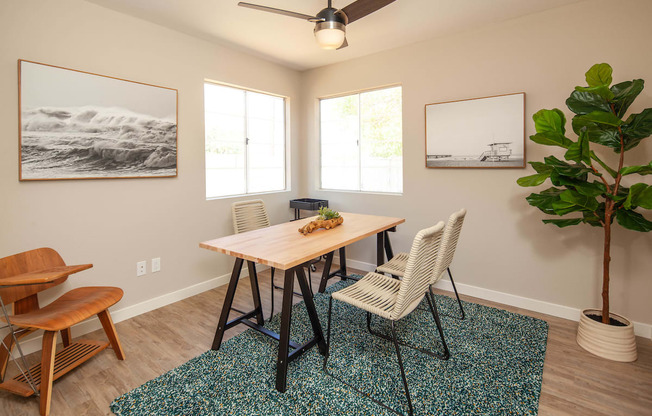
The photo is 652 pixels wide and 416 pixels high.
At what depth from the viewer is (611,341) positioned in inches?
88.3

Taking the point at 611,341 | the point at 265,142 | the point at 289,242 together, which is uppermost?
the point at 265,142

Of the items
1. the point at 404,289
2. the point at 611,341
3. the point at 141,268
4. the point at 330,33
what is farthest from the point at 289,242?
the point at 611,341

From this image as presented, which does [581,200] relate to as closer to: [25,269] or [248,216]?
[248,216]

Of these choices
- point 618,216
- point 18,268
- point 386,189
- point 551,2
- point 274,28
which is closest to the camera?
point 18,268

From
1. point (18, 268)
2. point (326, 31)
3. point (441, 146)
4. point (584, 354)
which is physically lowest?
point (584, 354)

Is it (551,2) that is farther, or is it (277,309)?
(277,309)

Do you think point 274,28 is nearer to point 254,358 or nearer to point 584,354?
point 254,358

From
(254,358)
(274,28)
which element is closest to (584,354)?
(254,358)

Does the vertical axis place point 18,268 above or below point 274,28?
below

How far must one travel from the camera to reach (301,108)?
14.9 feet

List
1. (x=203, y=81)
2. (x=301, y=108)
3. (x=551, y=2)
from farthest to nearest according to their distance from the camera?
(x=301, y=108), (x=203, y=81), (x=551, y=2)

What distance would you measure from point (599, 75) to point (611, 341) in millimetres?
1731

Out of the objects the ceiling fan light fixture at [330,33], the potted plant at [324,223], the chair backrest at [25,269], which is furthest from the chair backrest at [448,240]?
the chair backrest at [25,269]

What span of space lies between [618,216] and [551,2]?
1.71 m
